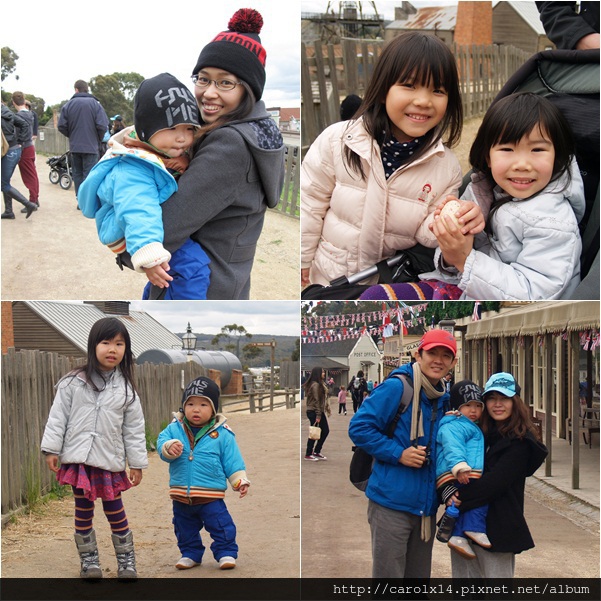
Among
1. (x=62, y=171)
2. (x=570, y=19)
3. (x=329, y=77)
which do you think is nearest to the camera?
(x=570, y=19)

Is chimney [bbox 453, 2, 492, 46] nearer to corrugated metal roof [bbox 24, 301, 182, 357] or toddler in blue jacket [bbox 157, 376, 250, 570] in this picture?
corrugated metal roof [bbox 24, 301, 182, 357]

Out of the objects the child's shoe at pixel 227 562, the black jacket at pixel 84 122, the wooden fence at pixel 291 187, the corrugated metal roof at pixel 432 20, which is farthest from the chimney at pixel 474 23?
the child's shoe at pixel 227 562

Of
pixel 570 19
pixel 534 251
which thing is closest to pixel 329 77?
pixel 570 19

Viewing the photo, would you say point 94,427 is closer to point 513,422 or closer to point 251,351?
point 251,351

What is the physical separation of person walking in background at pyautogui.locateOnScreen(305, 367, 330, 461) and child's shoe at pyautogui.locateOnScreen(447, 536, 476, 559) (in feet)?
1.92

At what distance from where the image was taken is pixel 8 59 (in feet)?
11.9

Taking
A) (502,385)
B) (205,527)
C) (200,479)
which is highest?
(502,385)

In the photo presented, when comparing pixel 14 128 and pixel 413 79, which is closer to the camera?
pixel 413 79

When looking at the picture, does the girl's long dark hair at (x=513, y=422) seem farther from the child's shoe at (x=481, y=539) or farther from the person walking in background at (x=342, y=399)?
the person walking in background at (x=342, y=399)

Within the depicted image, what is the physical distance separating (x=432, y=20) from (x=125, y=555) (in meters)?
7.20

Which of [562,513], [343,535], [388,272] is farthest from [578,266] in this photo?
[343,535]

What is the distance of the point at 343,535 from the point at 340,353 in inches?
29.5

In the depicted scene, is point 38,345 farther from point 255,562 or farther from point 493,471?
point 493,471

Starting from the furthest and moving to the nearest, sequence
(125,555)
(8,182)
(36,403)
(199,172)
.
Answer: (8,182), (36,403), (125,555), (199,172)
